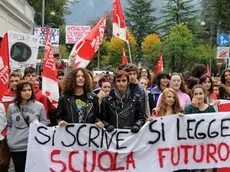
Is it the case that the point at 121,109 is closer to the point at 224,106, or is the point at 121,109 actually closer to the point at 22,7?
the point at 224,106

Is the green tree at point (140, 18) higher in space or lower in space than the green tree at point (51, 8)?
higher

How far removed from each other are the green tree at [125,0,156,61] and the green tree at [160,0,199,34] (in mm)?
3317

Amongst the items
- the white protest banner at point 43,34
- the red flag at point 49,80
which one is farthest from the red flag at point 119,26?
the white protest banner at point 43,34

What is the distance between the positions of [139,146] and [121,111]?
0.53m

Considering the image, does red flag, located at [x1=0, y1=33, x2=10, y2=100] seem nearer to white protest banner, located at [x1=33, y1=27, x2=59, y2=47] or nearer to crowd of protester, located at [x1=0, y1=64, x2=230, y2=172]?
crowd of protester, located at [x1=0, y1=64, x2=230, y2=172]

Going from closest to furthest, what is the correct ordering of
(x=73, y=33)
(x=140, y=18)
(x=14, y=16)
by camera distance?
1. (x=73, y=33)
2. (x=14, y=16)
3. (x=140, y=18)

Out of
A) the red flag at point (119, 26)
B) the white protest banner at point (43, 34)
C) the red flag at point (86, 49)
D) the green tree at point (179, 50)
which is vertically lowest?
the red flag at point (86, 49)

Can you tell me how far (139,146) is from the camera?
6074 mm

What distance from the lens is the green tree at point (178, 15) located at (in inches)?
2923

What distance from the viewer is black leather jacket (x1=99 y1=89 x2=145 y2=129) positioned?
590 cm

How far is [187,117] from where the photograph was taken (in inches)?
245

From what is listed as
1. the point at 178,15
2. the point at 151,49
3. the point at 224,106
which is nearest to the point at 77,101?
the point at 224,106

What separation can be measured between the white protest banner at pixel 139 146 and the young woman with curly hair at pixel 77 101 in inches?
5.1

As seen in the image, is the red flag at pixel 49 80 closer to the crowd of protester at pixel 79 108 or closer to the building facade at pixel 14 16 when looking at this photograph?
the crowd of protester at pixel 79 108
